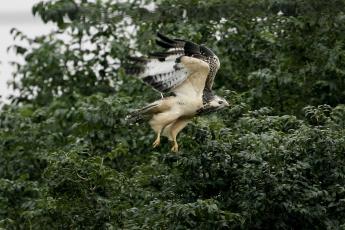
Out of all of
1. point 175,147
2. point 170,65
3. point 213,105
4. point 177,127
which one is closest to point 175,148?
point 175,147

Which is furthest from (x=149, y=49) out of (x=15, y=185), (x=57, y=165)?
(x=57, y=165)

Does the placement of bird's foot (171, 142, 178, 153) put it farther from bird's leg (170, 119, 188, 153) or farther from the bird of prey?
bird's leg (170, 119, 188, 153)

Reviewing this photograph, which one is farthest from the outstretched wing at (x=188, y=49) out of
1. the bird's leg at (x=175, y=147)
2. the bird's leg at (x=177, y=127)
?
the bird's leg at (x=175, y=147)

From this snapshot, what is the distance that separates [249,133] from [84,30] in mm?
4892

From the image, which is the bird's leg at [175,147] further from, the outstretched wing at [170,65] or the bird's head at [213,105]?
the outstretched wing at [170,65]

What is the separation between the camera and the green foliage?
1030 cm

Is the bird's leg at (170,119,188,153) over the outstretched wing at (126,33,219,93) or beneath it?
beneath

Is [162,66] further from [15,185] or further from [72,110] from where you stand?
[72,110]

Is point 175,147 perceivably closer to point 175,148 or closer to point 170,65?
point 175,148

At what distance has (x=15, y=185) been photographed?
11.8m

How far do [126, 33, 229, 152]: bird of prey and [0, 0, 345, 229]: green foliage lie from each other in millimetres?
204

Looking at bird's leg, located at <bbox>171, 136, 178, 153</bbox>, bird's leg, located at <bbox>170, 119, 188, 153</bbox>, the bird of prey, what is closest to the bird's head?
the bird of prey

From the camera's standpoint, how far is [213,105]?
10891mm

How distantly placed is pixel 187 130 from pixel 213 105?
0.27 m
